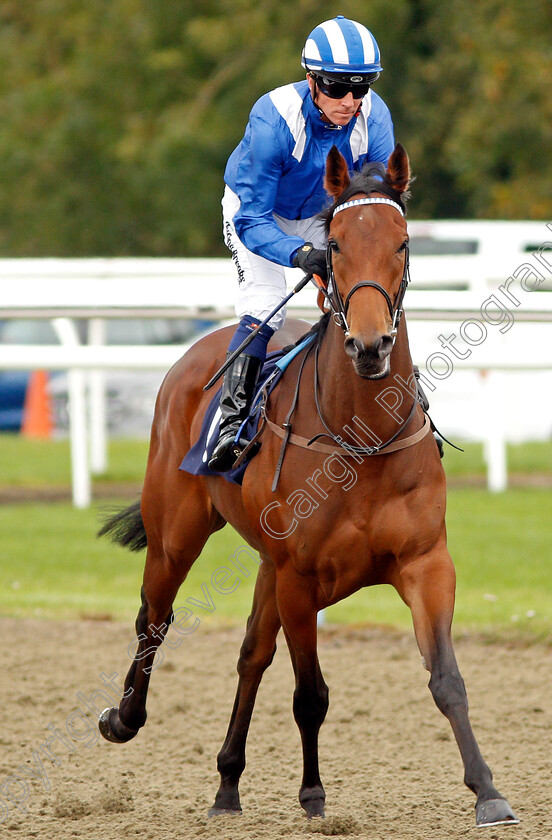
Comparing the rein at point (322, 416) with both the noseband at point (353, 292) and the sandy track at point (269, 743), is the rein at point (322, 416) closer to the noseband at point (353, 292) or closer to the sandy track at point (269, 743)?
the noseband at point (353, 292)

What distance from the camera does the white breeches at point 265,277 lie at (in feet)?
15.8

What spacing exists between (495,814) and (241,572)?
5.05 metres

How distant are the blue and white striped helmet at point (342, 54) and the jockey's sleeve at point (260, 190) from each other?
0.93 feet

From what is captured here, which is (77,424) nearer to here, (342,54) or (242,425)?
(242,425)

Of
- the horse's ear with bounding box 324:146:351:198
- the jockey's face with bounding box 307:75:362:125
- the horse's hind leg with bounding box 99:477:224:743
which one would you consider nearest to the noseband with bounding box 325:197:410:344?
the horse's ear with bounding box 324:146:351:198

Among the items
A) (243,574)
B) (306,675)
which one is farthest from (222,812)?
(243,574)

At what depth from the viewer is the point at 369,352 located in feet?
11.9

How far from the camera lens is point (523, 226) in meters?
11.5

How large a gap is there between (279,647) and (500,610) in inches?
53.3

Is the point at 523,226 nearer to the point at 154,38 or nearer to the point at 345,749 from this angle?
the point at 345,749

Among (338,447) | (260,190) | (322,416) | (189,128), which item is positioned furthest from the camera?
(189,128)

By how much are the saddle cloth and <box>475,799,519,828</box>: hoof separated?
1.51 m

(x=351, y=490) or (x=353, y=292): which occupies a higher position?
(x=353, y=292)

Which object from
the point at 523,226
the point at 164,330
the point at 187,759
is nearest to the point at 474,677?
the point at 187,759
